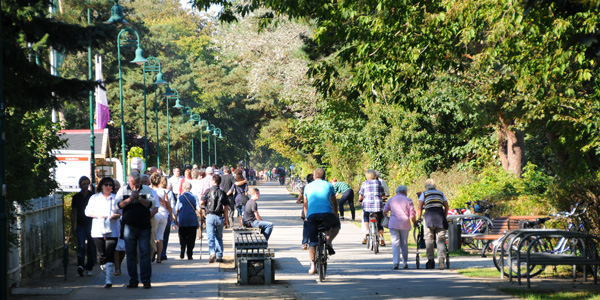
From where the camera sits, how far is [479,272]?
14305mm

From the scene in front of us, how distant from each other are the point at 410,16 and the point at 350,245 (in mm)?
6817

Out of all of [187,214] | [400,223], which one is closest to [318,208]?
[400,223]

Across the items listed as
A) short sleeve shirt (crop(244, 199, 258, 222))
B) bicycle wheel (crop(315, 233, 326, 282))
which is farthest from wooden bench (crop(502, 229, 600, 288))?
short sleeve shirt (crop(244, 199, 258, 222))

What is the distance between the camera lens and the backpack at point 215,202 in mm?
16469

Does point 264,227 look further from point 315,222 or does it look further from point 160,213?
point 315,222

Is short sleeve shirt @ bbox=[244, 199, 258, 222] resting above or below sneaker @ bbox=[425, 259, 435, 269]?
above

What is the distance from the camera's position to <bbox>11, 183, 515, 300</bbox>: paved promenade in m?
11.7

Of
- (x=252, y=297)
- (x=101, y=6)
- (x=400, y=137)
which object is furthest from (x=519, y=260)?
(x=101, y=6)

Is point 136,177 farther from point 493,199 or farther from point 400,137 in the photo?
point 400,137

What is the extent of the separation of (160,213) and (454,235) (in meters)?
6.14

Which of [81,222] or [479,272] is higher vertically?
[81,222]

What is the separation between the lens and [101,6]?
53750 millimetres

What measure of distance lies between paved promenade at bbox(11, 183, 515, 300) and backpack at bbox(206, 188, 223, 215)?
3.38 ft

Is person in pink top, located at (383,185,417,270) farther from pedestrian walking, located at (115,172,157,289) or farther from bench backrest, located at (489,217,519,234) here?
pedestrian walking, located at (115,172,157,289)
